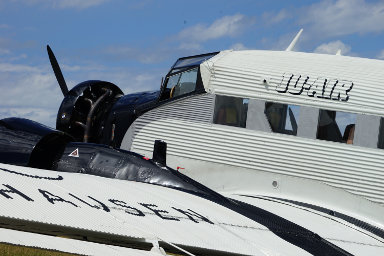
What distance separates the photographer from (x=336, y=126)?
23.3ft

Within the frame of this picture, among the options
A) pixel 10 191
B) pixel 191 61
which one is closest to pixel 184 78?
pixel 191 61

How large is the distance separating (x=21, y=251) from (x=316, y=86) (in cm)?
582

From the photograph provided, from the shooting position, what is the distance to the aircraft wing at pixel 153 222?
3.04 m

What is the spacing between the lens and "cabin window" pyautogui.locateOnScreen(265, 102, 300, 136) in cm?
731

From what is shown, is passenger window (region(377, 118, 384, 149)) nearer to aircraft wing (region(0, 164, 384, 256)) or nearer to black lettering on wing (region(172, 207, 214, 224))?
aircraft wing (region(0, 164, 384, 256))

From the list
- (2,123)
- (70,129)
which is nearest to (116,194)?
Answer: (2,123)

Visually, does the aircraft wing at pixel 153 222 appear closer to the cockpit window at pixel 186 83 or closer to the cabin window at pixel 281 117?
the cabin window at pixel 281 117

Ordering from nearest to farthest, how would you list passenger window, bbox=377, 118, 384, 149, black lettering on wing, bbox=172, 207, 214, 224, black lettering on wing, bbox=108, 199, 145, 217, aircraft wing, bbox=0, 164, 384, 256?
aircraft wing, bbox=0, 164, 384, 256 < black lettering on wing, bbox=108, 199, 145, 217 < black lettering on wing, bbox=172, 207, 214, 224 < passenger window, bbox=377, 118, 384, 149

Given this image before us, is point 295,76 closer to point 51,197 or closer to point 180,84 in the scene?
point 180,84

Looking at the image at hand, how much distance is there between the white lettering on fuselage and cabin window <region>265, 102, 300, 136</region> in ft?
0.93

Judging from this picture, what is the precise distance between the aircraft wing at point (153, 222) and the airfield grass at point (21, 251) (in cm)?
4

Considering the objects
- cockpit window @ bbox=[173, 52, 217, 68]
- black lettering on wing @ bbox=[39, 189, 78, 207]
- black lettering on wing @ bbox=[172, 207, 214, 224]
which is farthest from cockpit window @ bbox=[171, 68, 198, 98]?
black lettering on wing @ bbox=[39, 189, 78, 207]

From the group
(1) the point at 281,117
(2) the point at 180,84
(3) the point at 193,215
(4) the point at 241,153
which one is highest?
(2) the point at 180,84

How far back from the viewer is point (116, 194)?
4.21 metres
